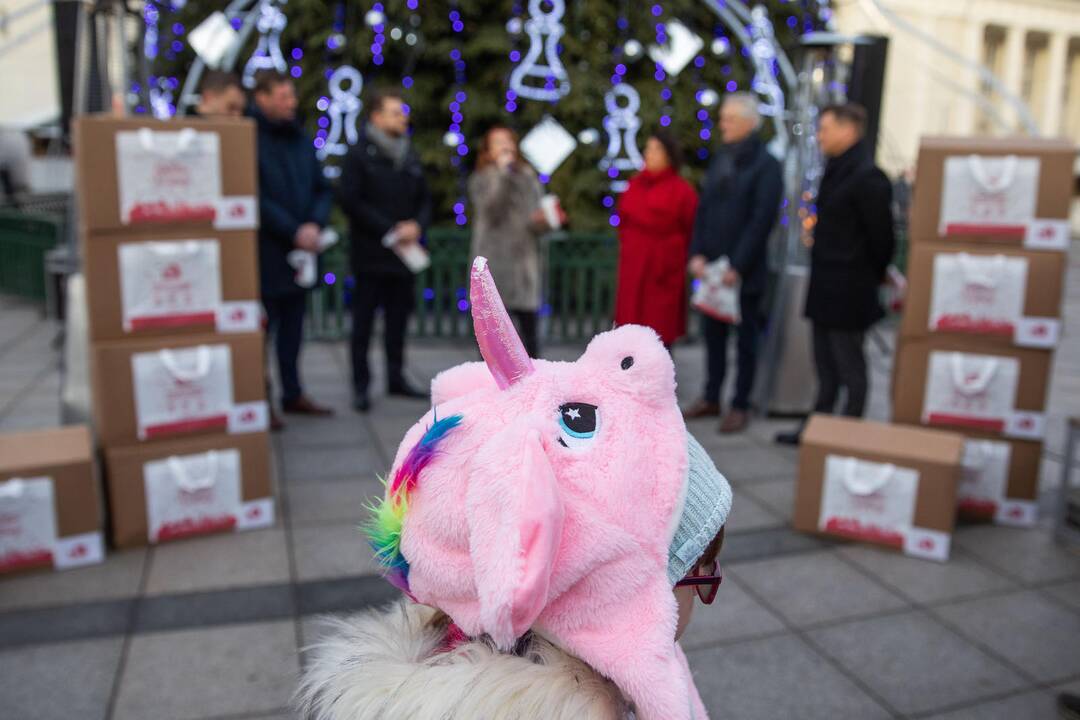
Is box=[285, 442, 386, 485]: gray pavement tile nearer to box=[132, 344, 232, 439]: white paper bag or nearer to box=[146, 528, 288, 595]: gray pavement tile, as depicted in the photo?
box=[146, 528, 288, 595]: gray pavement tile

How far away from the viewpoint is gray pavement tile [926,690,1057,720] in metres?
2.58

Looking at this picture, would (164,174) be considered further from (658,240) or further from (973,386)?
(973,386)

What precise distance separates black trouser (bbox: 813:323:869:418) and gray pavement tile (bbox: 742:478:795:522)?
1.84 feet

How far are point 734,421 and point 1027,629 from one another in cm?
245

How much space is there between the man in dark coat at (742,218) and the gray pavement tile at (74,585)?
3.39 metres

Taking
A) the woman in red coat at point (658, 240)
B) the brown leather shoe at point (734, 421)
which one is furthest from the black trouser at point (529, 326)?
the brown leather shoe at point (734, 421)

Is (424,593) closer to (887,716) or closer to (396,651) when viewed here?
(396,651)

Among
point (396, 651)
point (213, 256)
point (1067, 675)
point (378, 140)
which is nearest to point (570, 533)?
point (396, 651)

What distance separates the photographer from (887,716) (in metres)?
2.57

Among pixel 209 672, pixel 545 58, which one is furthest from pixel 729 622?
pixel 545 58

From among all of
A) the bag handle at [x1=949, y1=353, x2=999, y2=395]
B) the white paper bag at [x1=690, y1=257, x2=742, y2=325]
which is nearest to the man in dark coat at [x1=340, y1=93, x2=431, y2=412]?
the white paper bag at [x1=690, y1=257, x2=742, y2=325]

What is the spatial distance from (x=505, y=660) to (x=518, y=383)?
33cm

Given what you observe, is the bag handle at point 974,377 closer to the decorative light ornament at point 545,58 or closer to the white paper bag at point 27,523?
the white paper bag at point 27,523

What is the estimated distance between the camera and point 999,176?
12.5 ft
